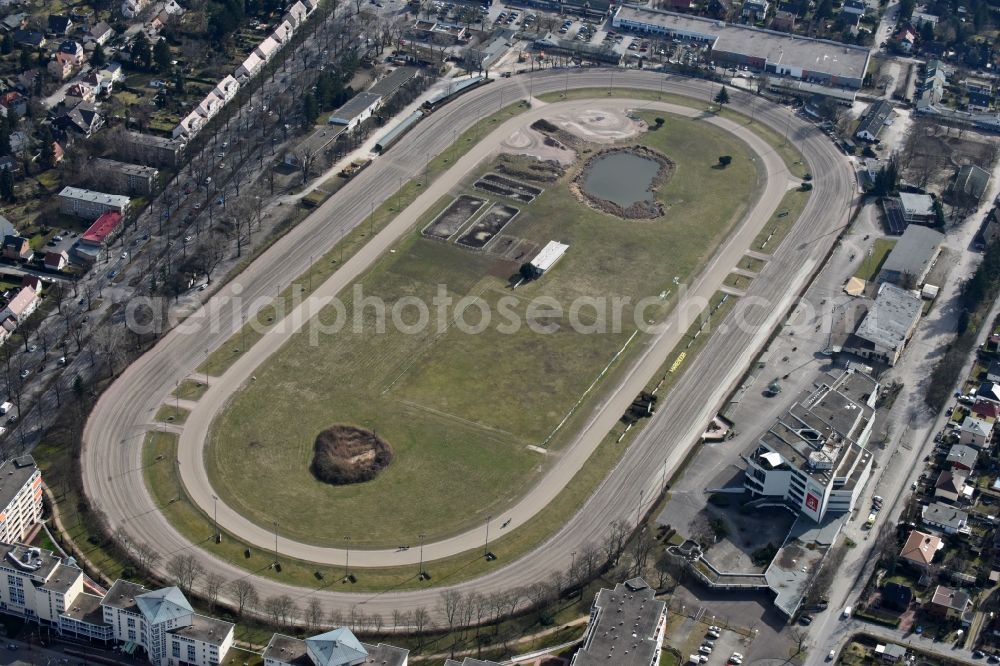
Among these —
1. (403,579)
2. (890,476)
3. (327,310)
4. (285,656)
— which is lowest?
(285,656)

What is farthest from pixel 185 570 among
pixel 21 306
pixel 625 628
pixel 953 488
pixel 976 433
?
pixel 976 433

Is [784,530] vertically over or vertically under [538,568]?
over

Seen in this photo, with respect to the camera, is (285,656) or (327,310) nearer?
(285,656)

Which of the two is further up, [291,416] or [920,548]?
[920,548]

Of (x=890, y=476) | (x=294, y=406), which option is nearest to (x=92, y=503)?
(x=294, y=406)

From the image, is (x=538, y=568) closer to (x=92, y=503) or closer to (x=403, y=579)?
(x=403, y=579)

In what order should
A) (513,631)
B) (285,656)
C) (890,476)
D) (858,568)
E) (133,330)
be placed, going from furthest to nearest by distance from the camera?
1. (133,330)
2. (890,476)
3. (858,568)
4. (513,631)
5. (285,656)

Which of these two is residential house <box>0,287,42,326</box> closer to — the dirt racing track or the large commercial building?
the dirt racing track

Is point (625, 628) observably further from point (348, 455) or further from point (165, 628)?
point (165, 628)
